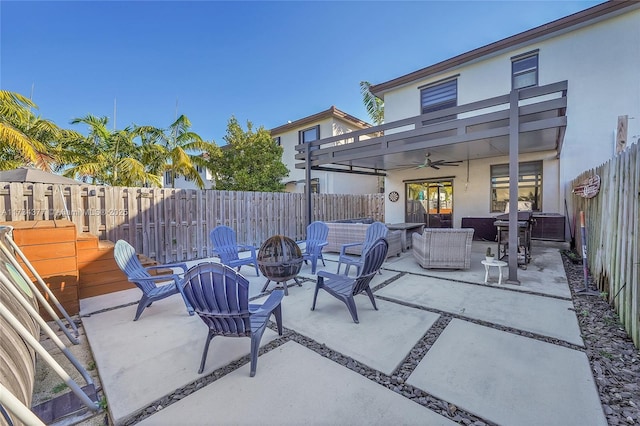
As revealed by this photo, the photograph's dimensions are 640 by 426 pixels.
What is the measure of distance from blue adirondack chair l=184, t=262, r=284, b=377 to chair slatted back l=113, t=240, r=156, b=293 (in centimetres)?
161

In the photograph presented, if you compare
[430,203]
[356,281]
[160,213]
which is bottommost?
[356,281]

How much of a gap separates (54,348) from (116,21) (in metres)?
8.68

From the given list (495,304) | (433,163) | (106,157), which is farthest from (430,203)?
Result: (106,157)

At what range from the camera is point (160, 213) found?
6820mm

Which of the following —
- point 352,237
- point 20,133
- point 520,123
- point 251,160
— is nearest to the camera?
point 520,123

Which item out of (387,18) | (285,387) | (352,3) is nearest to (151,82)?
(352,3)

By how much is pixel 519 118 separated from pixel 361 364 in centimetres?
675

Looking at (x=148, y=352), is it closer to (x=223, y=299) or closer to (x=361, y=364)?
(x=223, y=299)

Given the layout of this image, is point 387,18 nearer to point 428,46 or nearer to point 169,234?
point 428,46

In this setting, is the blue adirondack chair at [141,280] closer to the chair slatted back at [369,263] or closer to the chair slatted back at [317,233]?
the chair slatted back at [369,263]

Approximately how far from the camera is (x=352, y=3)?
8055 mm

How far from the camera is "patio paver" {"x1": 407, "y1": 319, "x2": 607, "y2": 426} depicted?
184 cm

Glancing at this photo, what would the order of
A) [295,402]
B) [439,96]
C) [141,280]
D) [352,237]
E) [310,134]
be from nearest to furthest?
1. [295,402]
2. [141,280]
3. [352,237]
4. [439,96]
5. [310,134]

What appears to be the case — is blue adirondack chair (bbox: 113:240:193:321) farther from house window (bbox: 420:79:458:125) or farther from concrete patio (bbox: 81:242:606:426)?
house window (bbox: 420:79:458:125)
